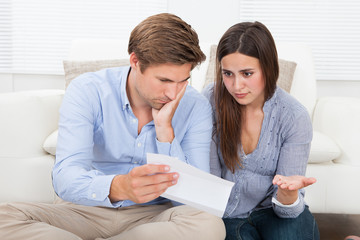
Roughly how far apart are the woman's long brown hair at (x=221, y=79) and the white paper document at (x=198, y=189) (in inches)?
14.9

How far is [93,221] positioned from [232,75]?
0.69 meters

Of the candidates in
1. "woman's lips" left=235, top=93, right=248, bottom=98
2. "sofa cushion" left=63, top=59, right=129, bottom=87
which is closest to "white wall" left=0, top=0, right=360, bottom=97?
"sofa cushion" left=63, top=59, right=129, bottom=87

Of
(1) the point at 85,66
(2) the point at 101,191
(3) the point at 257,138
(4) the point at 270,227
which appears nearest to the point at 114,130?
(2) the point at 101,191

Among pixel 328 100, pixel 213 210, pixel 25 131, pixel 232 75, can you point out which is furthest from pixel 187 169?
pixel 328 100

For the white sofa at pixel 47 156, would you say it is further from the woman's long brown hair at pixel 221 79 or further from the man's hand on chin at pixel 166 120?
the man's hand on chin at pixel 166 120

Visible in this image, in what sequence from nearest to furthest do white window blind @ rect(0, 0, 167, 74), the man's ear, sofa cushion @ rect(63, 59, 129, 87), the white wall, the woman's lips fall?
1. the man's ear
2. the woman's lips
3. sofa cushion @ rect(63, 59, 129, 87)
4. the white wall
5. white window blind @ rect(0, 0, 167, 74)

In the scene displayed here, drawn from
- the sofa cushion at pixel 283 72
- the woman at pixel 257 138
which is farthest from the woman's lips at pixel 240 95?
the sofa cushion at pixel 283 72

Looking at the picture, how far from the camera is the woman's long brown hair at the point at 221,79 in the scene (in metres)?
1.45

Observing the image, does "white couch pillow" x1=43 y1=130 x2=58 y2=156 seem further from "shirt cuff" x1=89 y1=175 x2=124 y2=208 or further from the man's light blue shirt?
"shirt cuff" x1=89 y1=175 x2=124 y2=208

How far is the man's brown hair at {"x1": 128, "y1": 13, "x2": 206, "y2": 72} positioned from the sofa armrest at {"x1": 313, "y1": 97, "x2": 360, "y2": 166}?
1088 mm

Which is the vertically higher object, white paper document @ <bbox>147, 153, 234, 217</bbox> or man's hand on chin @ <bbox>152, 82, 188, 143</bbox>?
man's hand on chin @ <bbox>152, 82, 188, 143</bbox>

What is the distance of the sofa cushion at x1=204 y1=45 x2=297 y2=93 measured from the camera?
7.37 feet

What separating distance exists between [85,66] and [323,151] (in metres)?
1.30

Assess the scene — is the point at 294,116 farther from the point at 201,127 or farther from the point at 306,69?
the point at 306,69
